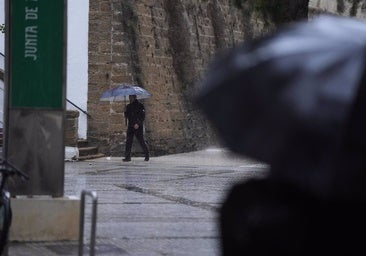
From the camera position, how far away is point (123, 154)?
85.4ft

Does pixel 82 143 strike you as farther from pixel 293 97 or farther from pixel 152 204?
pixel 293 97

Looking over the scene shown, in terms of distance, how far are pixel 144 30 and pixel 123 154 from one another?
389 cm

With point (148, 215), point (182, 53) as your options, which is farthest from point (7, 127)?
point (182, 53)

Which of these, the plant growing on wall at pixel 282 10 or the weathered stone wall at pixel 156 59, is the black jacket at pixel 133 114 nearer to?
the weathered stone wall at pixel 156 59

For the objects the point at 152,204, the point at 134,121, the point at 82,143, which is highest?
the point at 134,121

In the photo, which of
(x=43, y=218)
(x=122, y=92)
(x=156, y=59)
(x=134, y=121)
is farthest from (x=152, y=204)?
(x=156, y=59)

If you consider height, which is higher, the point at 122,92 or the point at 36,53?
the point at 36,53

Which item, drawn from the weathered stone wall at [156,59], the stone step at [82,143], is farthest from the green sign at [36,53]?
Result: the stone step at [82,143]

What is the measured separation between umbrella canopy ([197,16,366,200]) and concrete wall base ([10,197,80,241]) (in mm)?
5849

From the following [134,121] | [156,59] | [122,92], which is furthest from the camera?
[156,59]

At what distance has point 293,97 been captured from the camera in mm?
2953

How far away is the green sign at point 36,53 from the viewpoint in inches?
354

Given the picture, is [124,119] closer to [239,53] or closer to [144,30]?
[144,30]

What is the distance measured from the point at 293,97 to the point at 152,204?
396 inches
